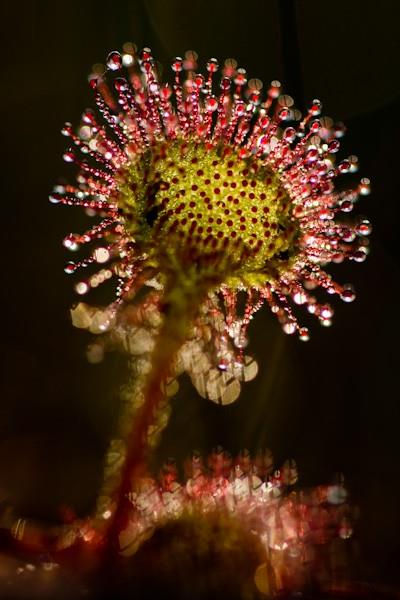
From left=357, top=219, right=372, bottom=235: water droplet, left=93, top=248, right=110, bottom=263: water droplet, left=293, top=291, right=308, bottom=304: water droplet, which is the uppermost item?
left=357, top=219, right=372, bottom=235: water droplet

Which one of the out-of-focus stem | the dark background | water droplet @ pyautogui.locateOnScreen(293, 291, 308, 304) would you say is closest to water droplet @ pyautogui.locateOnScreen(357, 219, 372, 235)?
water droplet @ pyautogui.locateOnScreen(293, 291, 308, 304)

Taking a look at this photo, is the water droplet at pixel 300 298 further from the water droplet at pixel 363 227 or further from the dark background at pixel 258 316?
the dark background at pixel 258 316

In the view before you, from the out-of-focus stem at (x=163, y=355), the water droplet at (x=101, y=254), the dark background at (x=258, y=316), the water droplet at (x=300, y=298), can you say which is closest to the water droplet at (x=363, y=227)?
the water droplet at (x=300, y=298)

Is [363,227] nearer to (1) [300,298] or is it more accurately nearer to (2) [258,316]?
(1) [300,298]

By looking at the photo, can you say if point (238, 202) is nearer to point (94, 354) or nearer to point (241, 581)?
point (241, 581)

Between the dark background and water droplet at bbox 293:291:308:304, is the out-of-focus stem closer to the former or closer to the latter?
water droplet at bbox 293:291:308:304

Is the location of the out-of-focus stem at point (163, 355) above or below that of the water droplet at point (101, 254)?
below

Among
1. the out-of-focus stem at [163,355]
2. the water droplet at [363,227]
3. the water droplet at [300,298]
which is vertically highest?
A: the water droplet at [363,227]

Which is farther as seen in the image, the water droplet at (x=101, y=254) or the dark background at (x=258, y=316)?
the dark background at (x=258, y=316)
